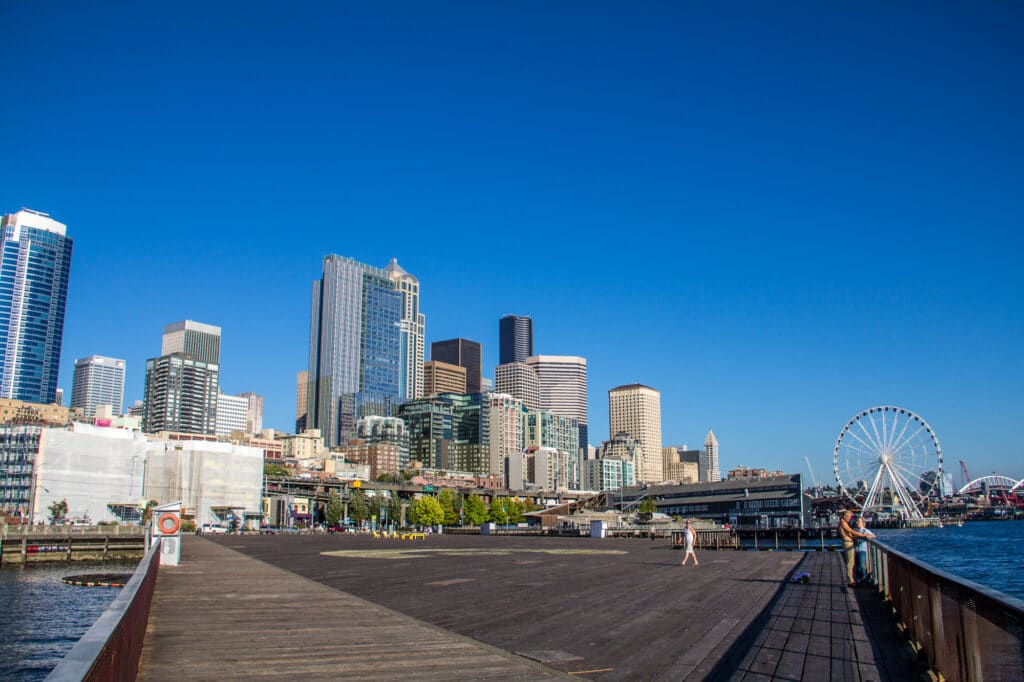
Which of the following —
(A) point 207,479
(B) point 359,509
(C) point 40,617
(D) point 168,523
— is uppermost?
(A) point 207,479

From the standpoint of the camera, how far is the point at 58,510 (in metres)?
123

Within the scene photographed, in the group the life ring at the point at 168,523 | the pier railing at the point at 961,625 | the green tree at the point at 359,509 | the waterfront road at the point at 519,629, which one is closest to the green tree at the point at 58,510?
the green tree at the point at 359,509

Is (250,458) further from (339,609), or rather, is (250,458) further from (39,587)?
(339,609)

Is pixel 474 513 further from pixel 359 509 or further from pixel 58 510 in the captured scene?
pixel 58 510

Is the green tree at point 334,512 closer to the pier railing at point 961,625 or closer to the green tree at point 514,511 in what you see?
the green tree at point 514,511

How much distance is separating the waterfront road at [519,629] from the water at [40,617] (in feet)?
14.7

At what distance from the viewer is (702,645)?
42.5 ft

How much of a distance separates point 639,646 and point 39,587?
177ft

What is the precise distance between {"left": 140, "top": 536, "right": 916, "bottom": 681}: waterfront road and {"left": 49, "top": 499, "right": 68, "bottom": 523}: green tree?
115m

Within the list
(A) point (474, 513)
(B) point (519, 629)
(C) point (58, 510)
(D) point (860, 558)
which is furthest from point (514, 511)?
(B) point (519, 629)

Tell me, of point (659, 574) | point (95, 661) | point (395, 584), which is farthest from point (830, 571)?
point (95, 661)

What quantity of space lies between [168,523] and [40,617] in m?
14.7

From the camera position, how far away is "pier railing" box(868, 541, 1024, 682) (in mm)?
6949

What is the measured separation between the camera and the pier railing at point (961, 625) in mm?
6949
